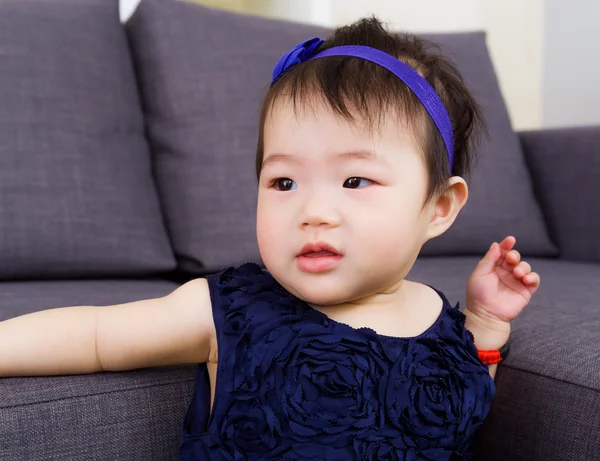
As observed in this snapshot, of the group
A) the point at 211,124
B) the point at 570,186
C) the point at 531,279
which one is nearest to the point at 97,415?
the point at 531,279

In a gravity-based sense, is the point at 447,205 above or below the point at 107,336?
above

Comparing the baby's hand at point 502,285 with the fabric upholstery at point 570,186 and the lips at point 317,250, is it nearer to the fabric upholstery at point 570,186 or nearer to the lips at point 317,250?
the lips at point 317,250

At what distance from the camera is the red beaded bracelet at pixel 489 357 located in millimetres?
945

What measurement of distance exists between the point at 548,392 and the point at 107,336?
0.53m

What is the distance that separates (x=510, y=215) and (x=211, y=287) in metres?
1.20

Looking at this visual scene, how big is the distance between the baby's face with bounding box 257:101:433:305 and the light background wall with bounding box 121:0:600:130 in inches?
71.5

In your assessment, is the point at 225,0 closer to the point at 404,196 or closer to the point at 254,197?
the point at 254,197

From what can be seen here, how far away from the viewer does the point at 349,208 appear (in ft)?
2.55

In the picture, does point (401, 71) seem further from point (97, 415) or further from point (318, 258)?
point (97, 415)

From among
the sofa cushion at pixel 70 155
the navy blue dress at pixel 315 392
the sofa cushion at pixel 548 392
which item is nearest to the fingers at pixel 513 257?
the sofa cushion at pixel 548 392


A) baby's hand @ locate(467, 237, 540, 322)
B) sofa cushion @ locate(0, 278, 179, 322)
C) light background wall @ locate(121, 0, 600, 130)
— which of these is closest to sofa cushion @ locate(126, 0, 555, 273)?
sofa cushion @ locate(0, 278, 179, 322)

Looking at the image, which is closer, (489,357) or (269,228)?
(269,228)

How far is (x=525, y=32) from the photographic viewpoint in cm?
281

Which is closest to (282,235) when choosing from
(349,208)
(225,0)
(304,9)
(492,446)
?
(349,208)
